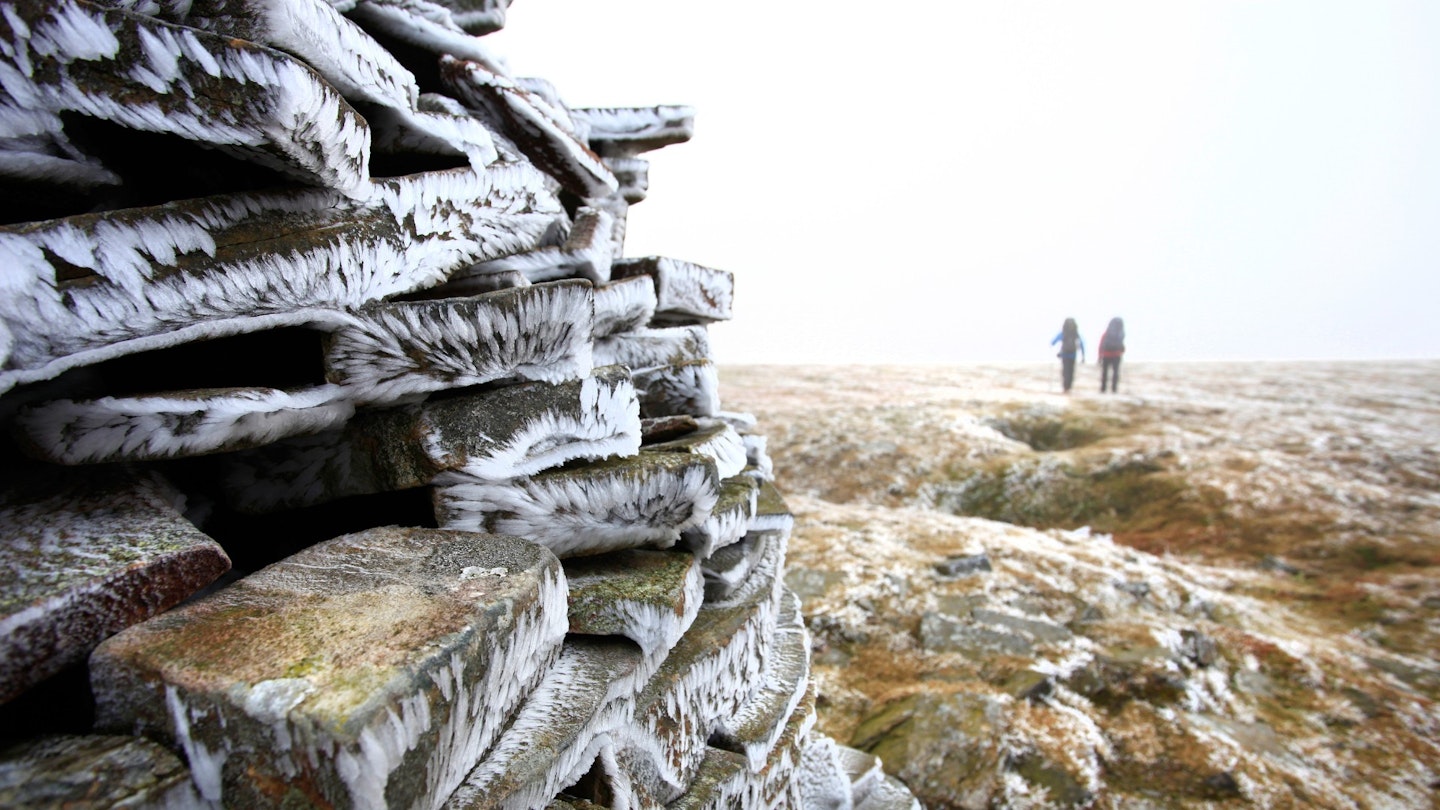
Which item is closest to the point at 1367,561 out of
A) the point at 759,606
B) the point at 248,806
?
the point at 759,606

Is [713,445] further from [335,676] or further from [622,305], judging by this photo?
[335,676]

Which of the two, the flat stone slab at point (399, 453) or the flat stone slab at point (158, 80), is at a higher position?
the flat stone slab at point (158, 80)

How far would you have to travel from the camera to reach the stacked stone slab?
1819 millimetres

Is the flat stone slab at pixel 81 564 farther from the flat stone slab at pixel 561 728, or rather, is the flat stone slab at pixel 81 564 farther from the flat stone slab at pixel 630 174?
the flat stone slab at pixel 630 174

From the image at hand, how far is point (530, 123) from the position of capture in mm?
4484

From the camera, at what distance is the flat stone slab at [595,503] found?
3.19 m

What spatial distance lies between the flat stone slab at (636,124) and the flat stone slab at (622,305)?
2.18m

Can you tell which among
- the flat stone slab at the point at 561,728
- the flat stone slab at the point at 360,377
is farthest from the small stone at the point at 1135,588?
the flat stone slab at the point at 360,377

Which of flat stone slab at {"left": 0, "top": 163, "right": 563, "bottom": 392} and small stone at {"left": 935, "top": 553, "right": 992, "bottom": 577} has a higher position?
flat stone slab at {"left": 0, "top": 163, "right": 563, "bottom": 392}

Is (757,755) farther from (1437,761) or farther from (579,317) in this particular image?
(1437,761)

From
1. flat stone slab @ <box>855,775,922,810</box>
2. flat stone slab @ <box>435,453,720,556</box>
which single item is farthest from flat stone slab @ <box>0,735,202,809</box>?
flat stone slab @ <box>855,775,922,810</box>

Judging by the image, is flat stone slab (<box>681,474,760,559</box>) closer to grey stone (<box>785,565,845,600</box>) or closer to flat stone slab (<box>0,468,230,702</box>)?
flat stone slab (<box>0,468,230,702</box>)

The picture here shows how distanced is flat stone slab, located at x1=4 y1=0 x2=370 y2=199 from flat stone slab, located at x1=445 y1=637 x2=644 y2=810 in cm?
232

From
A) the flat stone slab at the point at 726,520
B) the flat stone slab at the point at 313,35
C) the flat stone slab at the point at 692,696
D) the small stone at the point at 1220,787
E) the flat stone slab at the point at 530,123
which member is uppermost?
the flat stone slab at the point at 530,123
